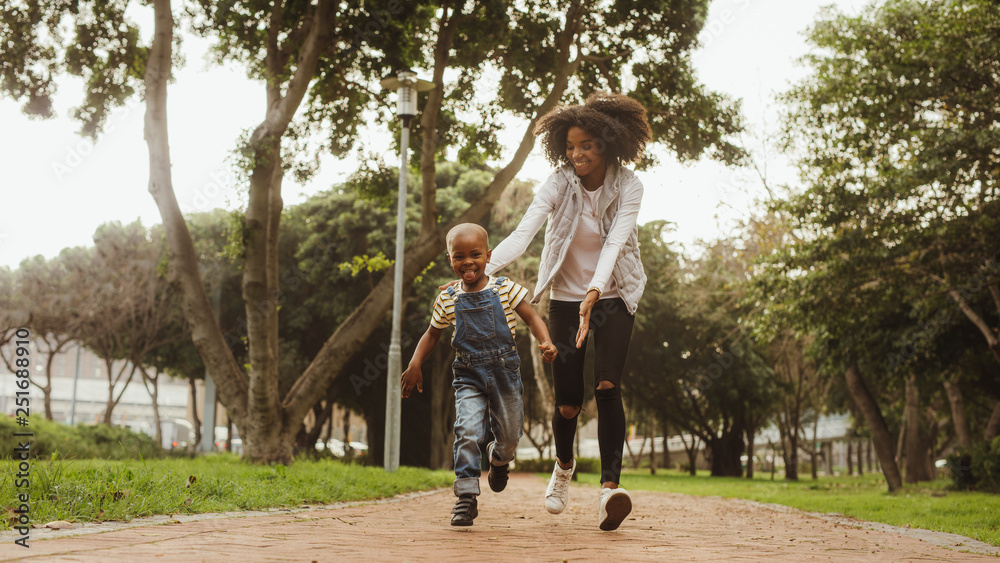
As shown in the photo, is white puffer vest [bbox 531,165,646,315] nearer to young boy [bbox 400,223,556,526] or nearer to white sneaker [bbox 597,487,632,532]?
young boy [bbox 400,223,556,526]

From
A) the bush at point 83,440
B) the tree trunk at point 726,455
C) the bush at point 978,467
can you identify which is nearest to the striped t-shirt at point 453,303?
the bush at point 83,440

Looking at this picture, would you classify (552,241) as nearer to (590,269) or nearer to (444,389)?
(590,269)

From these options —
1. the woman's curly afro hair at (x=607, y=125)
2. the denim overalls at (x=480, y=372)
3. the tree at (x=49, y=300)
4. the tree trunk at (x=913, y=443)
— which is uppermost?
the tree at (x=49, y=300)

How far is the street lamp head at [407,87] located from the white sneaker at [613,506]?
8.37 m

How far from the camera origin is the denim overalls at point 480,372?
151 inches

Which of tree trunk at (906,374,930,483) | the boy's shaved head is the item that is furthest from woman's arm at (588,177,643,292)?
tree trunk at (906,374,930,483)

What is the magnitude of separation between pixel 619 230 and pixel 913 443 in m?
21.4

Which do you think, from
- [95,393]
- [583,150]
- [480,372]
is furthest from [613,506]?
[95,393]

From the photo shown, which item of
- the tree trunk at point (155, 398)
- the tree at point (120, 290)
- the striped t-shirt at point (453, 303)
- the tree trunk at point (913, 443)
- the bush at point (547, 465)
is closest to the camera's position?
the striped t-shirt at point (453, 303)

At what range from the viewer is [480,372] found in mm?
3922

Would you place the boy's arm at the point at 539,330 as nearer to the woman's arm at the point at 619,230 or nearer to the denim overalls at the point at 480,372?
the denim overalls at the point at 480,372

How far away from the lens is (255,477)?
264 inches

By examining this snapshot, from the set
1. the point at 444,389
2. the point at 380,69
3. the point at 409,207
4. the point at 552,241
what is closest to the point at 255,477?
the point at 552,241

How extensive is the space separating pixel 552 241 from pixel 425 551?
2030mm
